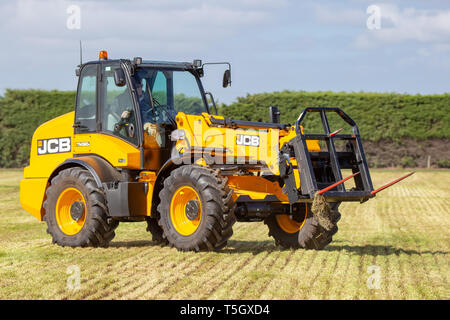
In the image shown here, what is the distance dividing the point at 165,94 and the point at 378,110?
26.1 metres

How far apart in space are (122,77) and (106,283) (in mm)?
3844

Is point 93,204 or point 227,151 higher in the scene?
point 227,151

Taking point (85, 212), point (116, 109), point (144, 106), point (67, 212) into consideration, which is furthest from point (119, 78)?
Result: point (67, 212)

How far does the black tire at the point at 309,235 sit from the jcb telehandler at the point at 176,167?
2 cm

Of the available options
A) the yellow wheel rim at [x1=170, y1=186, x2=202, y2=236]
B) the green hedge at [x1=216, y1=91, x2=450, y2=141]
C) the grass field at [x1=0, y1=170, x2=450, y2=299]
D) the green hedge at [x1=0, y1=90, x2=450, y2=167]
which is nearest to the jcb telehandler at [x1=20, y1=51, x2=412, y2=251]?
the yellow wheel rim at [x1=170, y1=186, x2=202, y2=236]

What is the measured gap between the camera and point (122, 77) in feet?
35.4

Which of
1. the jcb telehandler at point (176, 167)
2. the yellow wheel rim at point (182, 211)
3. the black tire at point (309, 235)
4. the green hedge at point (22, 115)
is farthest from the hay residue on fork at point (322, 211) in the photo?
the green hedge at point (22, 115)

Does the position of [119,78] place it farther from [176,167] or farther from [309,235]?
[309,235]

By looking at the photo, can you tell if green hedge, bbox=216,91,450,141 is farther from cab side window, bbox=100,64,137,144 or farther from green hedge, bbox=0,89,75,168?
cab side window, bbox=100,64,137,144

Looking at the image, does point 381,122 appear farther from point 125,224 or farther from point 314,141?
point 314,141

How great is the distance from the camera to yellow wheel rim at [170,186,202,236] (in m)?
10.2

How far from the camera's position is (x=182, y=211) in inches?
406

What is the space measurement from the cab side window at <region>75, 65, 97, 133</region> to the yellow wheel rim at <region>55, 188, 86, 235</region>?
3.42 feet

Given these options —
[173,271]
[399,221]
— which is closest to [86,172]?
[173,271]
